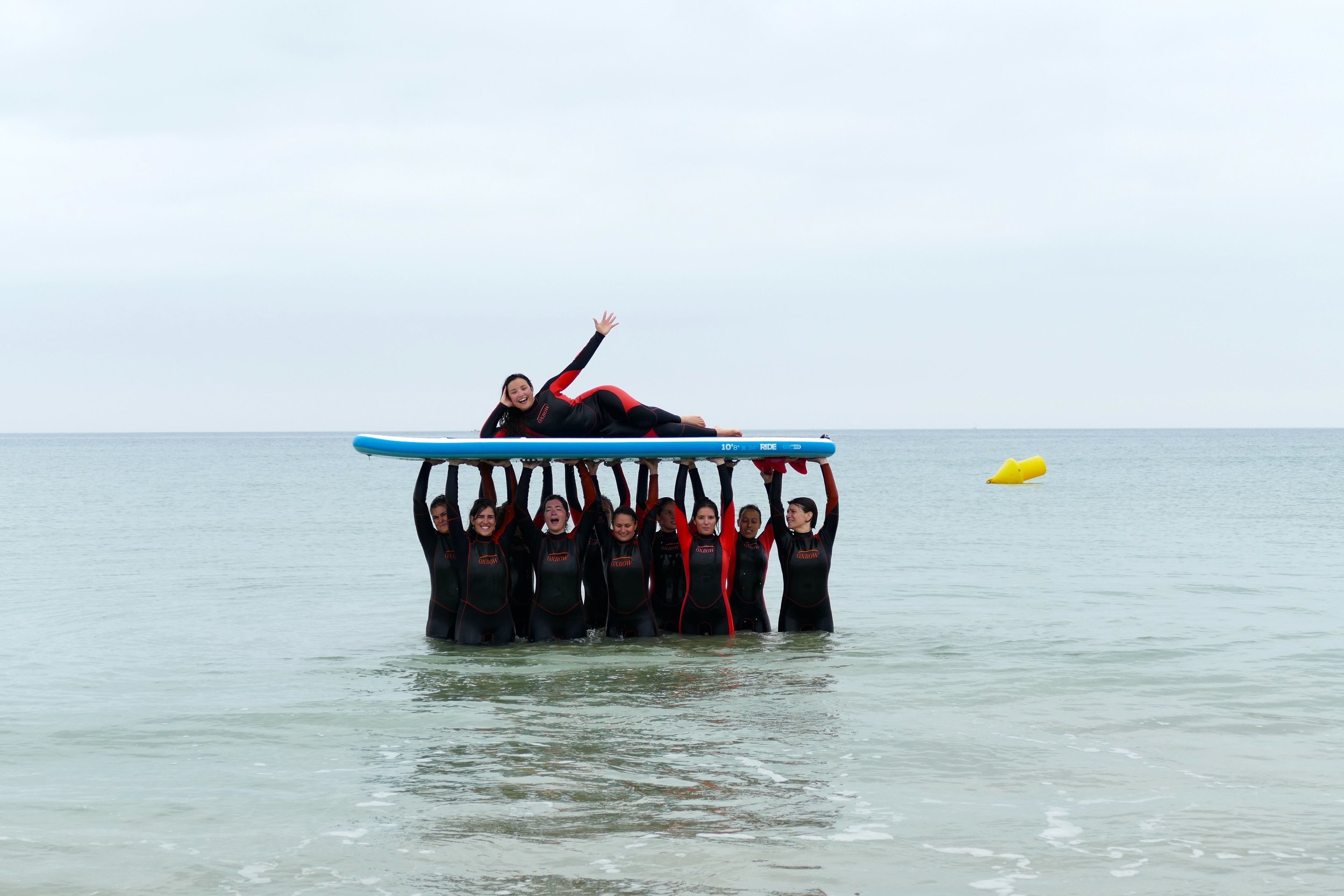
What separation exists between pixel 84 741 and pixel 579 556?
389 cm

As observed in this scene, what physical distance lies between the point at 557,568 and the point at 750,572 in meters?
1.72

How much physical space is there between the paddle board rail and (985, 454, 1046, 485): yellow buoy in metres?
39.4

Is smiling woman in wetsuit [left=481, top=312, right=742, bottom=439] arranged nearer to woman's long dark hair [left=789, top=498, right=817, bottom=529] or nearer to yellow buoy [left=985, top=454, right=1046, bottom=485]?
woman's long dark hair [left=789, top=498, right=817, bottom=529]

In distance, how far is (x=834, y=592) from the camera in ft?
50.5

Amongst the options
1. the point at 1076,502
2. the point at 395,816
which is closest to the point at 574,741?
the point at 395,816

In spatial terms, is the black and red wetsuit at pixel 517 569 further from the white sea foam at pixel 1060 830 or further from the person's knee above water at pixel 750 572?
the white sea foam at pixel 1060 830

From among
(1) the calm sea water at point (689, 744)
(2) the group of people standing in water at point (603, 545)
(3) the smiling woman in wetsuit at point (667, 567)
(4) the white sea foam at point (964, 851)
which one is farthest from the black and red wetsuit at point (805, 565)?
(4) the white sea foam at point (964, 851)

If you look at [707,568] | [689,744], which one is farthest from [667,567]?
[689,744]

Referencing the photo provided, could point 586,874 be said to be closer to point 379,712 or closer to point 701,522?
point 379,712

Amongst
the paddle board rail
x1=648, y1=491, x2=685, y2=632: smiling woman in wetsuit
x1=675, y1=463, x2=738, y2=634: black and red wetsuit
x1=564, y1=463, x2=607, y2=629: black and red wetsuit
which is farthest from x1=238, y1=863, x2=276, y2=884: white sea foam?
x1=648, y1=491, x2=685, y2=632: smiling woman in wetsuit

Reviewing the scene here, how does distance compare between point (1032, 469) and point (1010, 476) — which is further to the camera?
point (1010, 476)

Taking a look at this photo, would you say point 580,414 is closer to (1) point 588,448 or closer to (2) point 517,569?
(1) point 588,448

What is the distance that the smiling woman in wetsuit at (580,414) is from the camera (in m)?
9.25

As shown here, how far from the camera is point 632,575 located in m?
9.77
